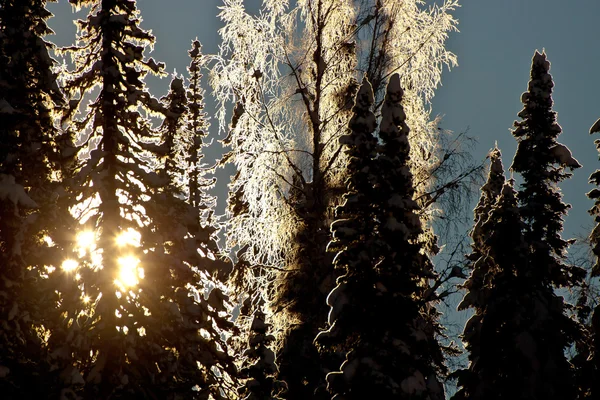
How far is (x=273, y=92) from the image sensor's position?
1962cm

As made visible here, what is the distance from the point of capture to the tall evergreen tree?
76.6 ft

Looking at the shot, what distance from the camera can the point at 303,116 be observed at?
19.8 meters

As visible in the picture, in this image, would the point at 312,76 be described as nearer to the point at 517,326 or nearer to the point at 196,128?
the point at 517,326

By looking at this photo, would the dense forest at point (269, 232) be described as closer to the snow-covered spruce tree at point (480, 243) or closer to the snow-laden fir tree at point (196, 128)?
the snow-covered spruce tree at point (480, 243)

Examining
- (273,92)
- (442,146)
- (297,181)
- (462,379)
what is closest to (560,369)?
(462,379)

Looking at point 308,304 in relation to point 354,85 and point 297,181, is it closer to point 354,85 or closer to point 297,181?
point 297,181

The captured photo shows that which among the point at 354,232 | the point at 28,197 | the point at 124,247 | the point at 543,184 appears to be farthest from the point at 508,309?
the point at 28,197

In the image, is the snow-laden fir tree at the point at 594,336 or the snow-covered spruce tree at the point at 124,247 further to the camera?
the snow-laden fir tree at the point at 594,336

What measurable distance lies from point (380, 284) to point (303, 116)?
5296mm

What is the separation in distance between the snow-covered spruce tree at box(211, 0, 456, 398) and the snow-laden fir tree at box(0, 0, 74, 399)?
446 centimetres

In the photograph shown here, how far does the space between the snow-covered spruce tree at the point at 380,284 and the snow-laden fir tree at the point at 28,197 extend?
20.1 ft

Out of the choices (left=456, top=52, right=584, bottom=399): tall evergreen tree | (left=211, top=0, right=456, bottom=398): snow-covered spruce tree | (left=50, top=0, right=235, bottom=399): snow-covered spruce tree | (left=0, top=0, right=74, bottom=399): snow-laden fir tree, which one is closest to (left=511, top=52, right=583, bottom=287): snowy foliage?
(left=456, top=52, right=584, bottom=399): tall evergreen tree

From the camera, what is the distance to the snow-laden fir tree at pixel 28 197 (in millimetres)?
15461

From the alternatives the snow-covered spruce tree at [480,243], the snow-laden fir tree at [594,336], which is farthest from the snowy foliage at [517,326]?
the snow-covered spruce tree at [480,243]
